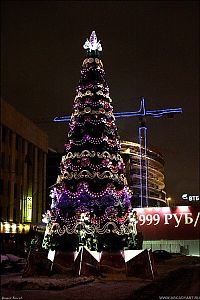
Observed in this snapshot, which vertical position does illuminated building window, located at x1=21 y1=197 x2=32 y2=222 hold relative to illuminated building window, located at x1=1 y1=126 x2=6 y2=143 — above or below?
below

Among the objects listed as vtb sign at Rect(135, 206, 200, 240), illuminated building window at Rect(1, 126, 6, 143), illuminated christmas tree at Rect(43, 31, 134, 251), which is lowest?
vtb sign at Rect(135, 206, 200, 240)

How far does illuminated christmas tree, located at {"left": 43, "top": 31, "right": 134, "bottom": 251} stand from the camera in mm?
20547

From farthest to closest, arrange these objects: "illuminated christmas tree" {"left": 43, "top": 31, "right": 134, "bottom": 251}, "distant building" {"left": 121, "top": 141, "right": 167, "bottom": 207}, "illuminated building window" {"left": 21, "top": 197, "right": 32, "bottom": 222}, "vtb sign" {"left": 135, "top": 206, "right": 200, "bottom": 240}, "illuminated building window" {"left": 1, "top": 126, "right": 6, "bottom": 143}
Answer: "distant building" {"left": 121, "top": 141, "right": 167, "bottom": 207} < "illuminated building window" {"left": 21, "top": 197, "right": 32, "bottom": 222} < "illuminated building window" {"left": 1, "top": 126, "right": 6, "bottom": 143} < "vtb sign" {"left": 135, "top": 206, "right": 200, "bottom": 240} < "illuminated christmas tree" {"left": 43, "top": 31, "right": 134, "bottom": 251}

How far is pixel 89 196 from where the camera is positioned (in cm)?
2081

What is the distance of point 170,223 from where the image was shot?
129 feet

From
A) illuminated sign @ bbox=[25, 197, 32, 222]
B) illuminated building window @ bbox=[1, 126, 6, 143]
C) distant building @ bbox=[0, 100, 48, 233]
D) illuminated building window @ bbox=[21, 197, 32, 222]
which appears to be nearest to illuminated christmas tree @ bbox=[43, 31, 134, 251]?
distant building @ bbox=[0, 100, 48, 233]

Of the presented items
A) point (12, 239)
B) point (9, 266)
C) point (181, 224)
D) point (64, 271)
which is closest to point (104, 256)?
point (64, 271)

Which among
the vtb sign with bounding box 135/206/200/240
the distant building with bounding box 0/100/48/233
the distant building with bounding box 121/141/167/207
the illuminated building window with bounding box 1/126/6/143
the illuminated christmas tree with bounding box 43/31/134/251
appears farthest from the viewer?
the distant building with bounding box 121/141/167/207

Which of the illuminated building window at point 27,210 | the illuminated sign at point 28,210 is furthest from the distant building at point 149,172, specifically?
the illuminated building window at point 27,210

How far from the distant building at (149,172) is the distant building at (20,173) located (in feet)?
123

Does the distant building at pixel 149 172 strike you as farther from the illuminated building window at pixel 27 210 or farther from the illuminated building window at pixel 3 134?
the illuminated building window at pixel 3 134

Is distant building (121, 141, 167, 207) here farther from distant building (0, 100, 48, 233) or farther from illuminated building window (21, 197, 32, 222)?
illuminated building window (21, 197, 32, 222)

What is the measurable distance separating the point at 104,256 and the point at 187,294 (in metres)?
7.41

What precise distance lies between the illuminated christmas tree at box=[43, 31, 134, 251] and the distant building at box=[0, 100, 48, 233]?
2126cm
